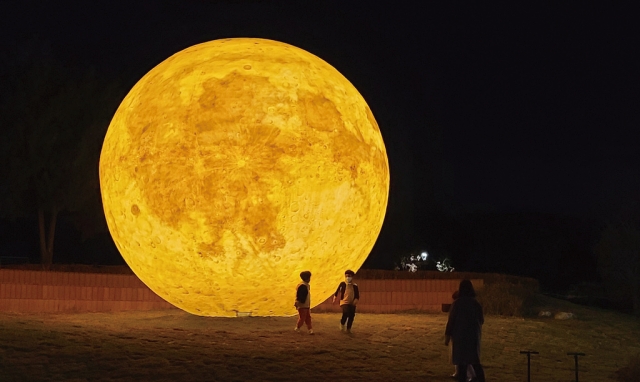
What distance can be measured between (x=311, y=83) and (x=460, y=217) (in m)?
41.4

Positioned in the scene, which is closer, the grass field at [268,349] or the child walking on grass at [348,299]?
the grass field at [268,349]

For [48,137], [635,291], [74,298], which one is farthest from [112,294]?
[635,291]

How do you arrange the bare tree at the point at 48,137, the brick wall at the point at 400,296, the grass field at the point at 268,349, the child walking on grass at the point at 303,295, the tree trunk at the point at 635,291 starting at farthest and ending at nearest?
1. the tree trunk at the point at 635,291
2. the bare tree at the point at 48,137
3. the brick wall at the point at 400,296
4. the child walking on grass at the point at 303,295
5. the grass field at the point at 268,349

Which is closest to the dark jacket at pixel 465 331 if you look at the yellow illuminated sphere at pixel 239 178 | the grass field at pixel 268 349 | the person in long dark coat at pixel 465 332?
the person in long dark coat at pixel 465 332

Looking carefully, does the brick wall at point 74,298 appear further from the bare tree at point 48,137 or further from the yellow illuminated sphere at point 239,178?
the bare tree at point 48,137

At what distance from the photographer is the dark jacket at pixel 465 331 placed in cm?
893

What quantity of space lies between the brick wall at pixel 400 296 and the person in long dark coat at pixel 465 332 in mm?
8394

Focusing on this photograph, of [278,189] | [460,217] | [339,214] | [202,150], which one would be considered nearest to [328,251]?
[339,214]

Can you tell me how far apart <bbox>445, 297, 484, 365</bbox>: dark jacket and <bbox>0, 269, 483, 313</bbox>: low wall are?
8.42 metres

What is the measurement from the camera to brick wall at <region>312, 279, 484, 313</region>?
17.5 m

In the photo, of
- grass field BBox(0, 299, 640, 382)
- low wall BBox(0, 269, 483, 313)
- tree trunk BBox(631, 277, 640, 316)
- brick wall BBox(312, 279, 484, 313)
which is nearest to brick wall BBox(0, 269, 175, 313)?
low wall BBox(0, 269, 483, 313)

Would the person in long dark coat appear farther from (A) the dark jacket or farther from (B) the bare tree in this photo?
(B) the bare tree

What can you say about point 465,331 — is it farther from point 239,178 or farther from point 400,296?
point 400,296

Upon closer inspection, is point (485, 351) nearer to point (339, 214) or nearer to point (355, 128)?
point (339, 214)
